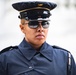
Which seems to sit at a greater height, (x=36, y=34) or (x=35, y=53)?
(x=36, y=34)

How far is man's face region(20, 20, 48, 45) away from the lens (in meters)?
2.44

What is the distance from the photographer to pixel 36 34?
8.00 feet

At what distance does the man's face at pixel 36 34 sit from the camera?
96.0 inches

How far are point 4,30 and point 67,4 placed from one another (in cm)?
79

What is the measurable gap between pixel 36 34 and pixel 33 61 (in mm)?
186

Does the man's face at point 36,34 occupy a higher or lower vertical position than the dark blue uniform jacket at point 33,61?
higher

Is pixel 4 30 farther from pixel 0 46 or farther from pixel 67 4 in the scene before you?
pixel 67 4

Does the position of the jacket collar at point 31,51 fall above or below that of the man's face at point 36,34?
below

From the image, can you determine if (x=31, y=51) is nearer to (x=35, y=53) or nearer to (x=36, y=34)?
(x=35, y=53)

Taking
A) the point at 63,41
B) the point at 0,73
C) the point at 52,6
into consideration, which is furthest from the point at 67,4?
the point at 0,73

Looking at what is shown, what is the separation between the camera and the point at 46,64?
2484mm

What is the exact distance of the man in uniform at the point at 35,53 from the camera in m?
2.46

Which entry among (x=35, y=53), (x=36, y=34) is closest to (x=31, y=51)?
(x=35, y=53)

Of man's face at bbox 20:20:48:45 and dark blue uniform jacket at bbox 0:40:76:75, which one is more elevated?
man's face at bbox 20:20:48:45
